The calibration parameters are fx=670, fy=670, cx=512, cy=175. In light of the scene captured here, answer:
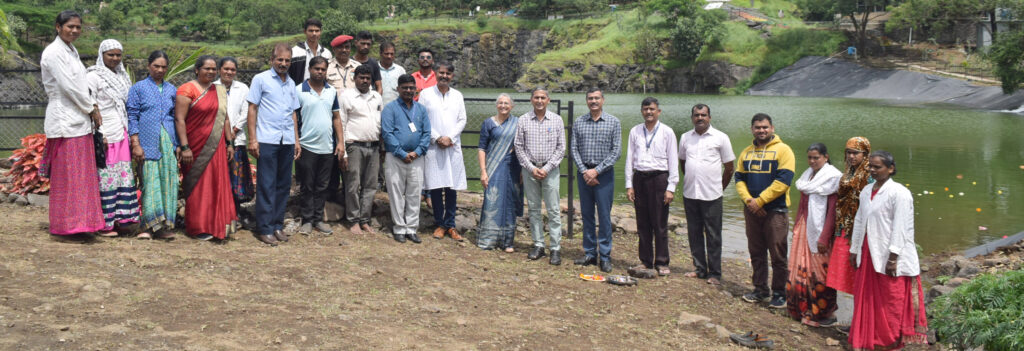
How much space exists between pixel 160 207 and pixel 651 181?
13.4ft

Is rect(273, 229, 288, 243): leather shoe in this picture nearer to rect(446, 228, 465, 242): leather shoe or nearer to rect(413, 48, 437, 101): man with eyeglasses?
rect(446, 228, 465, 242): leather shoe

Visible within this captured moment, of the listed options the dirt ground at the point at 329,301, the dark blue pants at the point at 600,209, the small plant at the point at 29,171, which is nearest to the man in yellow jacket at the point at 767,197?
the dirt ground at the point at 329,301

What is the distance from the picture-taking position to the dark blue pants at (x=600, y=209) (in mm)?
6035

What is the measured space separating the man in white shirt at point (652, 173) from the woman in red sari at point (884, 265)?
1645 millimetres

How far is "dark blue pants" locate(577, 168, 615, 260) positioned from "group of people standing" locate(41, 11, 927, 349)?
0.6 inches

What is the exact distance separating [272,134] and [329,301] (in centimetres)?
198

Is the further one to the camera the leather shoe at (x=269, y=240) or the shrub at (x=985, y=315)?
the leather shoe at (x=269, y=240)

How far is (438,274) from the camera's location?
5355 millimetres

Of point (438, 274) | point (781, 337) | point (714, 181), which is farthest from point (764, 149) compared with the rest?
point (438, 274)

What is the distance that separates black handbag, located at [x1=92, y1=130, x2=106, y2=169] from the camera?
503cm

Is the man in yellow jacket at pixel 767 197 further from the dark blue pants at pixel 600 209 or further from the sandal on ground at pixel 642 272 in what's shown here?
the dark blue pants at pixel 600 209

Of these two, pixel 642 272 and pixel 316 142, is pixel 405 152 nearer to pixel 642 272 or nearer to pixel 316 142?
pixel 316 142

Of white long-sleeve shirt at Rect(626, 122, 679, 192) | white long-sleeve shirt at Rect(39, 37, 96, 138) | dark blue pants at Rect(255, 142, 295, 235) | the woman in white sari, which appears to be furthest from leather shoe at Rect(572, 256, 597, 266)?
white long-sleeve shirt at Rect(39, 37, 96, 138)

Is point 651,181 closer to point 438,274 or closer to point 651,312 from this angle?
point 651,312
